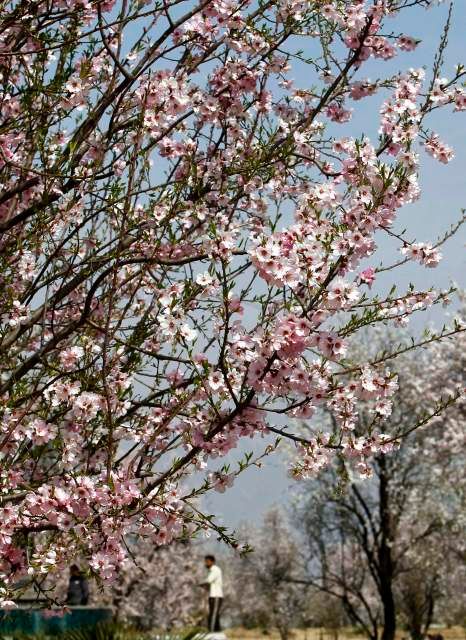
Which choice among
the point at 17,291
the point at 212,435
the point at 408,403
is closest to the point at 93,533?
the point at 212,435

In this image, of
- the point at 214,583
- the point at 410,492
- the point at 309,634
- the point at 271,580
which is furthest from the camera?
the point at 309,634

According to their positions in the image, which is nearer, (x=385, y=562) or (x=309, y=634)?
(x=385, y=562)

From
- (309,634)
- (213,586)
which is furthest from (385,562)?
(309,634)

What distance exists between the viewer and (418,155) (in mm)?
4809

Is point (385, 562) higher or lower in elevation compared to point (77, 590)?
higher

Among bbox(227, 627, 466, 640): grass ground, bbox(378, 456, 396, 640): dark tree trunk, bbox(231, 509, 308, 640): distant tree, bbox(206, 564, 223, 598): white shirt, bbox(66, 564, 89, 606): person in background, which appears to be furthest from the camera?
bbox(231, 509, 308, 640): distant tree

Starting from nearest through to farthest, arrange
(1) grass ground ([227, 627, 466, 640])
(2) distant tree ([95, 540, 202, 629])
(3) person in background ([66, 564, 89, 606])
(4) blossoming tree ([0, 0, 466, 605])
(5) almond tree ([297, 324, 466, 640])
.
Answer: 1. (4) blossoming tree ([0, 0, 466, 605])
2. (3) person in background ([66, 564, 89, 606])
3. (5) almond tree ([297, 324, 466, 640])
4. (2) distant tree ([95, 540, 202, 629])
5. (1) grass ground ([227, 627, 466, 640])

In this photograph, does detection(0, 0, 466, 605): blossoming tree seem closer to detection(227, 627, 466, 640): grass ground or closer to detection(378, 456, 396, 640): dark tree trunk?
detection(378, 456, 396, 640): dark tree trunk

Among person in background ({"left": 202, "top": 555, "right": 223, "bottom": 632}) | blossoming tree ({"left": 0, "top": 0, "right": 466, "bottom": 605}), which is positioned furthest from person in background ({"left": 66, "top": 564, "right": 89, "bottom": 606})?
blossoming tree ({"left": 0, "top": 0, "right": 466, "bottom": 605})

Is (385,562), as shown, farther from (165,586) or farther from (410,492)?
(165,586)

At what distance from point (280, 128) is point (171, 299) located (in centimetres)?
214

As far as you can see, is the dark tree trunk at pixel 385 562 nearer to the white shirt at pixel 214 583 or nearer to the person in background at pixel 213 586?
the person in background at pixel 213 586

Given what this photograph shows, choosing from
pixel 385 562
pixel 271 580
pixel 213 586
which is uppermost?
pixel 271 580

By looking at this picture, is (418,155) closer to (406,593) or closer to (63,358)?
(63,358)
